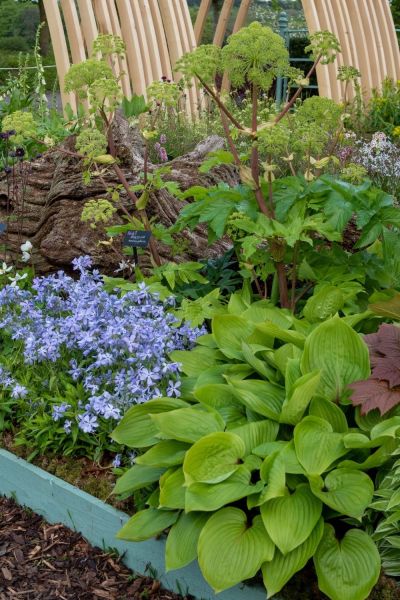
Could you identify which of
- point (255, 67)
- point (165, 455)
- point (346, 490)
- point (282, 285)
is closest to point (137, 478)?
point (165, 455)

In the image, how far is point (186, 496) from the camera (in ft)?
8.06

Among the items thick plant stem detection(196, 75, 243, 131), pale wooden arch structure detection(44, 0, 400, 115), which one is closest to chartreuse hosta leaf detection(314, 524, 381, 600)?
thick plant stem detection(196, 75, 243, 131)

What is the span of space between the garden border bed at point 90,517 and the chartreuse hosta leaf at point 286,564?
166 millimetres

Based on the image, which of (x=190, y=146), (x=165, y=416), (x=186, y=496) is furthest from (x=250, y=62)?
(x=190, y=146)

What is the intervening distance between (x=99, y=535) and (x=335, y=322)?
123cm

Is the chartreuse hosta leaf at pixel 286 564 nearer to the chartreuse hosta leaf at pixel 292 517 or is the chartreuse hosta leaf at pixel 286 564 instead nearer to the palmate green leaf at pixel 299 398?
the chartreuse hosta leaf at pixel 292 517

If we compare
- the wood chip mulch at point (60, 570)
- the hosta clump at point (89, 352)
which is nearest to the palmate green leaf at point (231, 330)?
the hosta clump at point (89, 352)

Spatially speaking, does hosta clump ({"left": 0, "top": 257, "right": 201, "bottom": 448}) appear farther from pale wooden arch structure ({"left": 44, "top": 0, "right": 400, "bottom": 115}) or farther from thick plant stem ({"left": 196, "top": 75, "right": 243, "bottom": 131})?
pale wooden arch structure ({"left": 44, "top": 0, "right": 400, "bottom": 115})

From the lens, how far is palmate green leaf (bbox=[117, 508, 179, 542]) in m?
2.60

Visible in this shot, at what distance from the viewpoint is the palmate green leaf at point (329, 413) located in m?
2.68

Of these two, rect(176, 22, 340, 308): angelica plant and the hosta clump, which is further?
rect(176, 22, 340, 308): angelica plant

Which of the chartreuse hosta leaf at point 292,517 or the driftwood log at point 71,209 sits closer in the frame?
the chartreuse hosta leaf at point 292,517

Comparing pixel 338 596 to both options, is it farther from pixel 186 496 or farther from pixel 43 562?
pixel 43 562

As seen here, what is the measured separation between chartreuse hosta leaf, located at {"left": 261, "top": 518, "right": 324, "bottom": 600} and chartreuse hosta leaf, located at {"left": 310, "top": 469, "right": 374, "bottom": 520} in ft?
0.28
